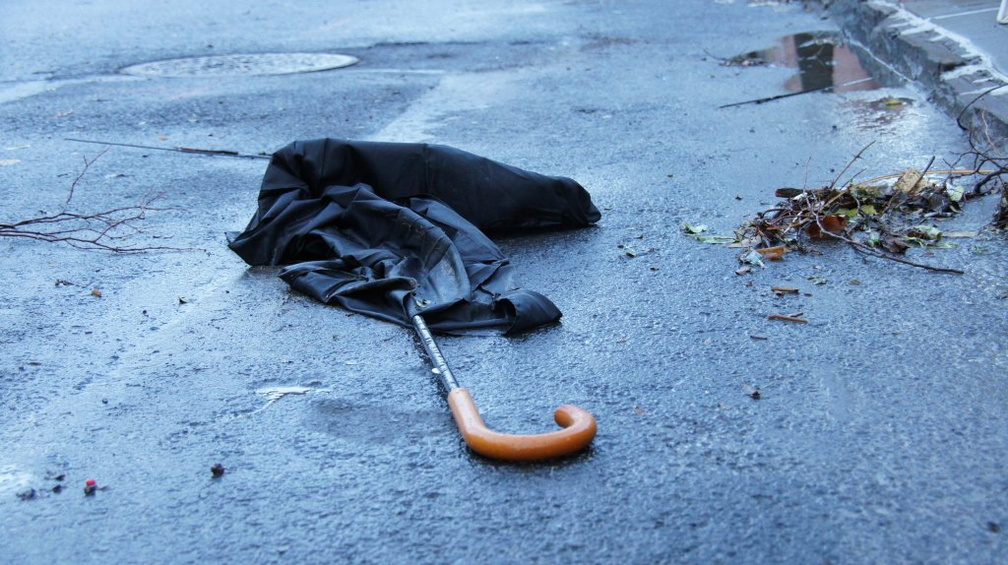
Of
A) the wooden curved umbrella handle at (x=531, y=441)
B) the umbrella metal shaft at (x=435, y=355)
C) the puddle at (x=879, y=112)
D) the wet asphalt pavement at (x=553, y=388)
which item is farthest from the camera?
the puddle at (x=879, y=112)

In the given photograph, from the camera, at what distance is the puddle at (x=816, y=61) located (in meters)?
6.97

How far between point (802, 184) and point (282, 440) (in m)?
3.00

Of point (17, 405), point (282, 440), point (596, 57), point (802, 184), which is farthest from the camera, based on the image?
point (596, 57)

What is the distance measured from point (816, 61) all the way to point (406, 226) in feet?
17.7

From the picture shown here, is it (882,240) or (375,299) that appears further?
(882,240)

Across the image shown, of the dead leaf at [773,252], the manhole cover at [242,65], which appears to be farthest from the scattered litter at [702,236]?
the manhole cover at [242,65]

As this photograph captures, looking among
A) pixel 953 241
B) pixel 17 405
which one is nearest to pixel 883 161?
pixel 953 241

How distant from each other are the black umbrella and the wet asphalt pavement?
0.33 feet

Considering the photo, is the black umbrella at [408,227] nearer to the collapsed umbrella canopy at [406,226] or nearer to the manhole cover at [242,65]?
the collapsed umbrella canopy at [406,226]

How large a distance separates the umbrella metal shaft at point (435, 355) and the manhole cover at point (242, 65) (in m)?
5.57

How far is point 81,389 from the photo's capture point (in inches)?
111

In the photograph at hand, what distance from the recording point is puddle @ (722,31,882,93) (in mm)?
6973

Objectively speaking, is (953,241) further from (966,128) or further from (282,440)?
(282,440)

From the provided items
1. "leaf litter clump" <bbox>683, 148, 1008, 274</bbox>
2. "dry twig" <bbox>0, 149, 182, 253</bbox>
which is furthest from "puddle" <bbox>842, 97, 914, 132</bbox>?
"dry twig" <bbox>0, 149, 182, 253</bbox>
